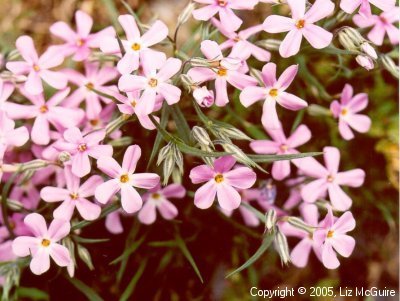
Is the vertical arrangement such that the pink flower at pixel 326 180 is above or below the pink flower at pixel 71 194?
below

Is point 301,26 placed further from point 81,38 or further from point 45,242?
point 45,242

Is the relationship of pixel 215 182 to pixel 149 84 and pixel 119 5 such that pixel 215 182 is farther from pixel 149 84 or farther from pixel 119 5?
pixel 119 5

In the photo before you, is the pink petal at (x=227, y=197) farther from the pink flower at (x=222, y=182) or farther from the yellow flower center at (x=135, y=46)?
the yellow flower center at (x=135, y=46)

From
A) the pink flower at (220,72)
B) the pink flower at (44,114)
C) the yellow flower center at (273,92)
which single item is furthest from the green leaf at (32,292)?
the yellow flower center at (273,92)

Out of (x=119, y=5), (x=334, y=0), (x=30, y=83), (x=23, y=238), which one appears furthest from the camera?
(x=119, y=5)

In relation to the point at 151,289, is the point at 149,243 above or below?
above

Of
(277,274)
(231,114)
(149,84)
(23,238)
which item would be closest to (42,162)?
(23,238)

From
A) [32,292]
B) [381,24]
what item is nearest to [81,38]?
[32,292]
